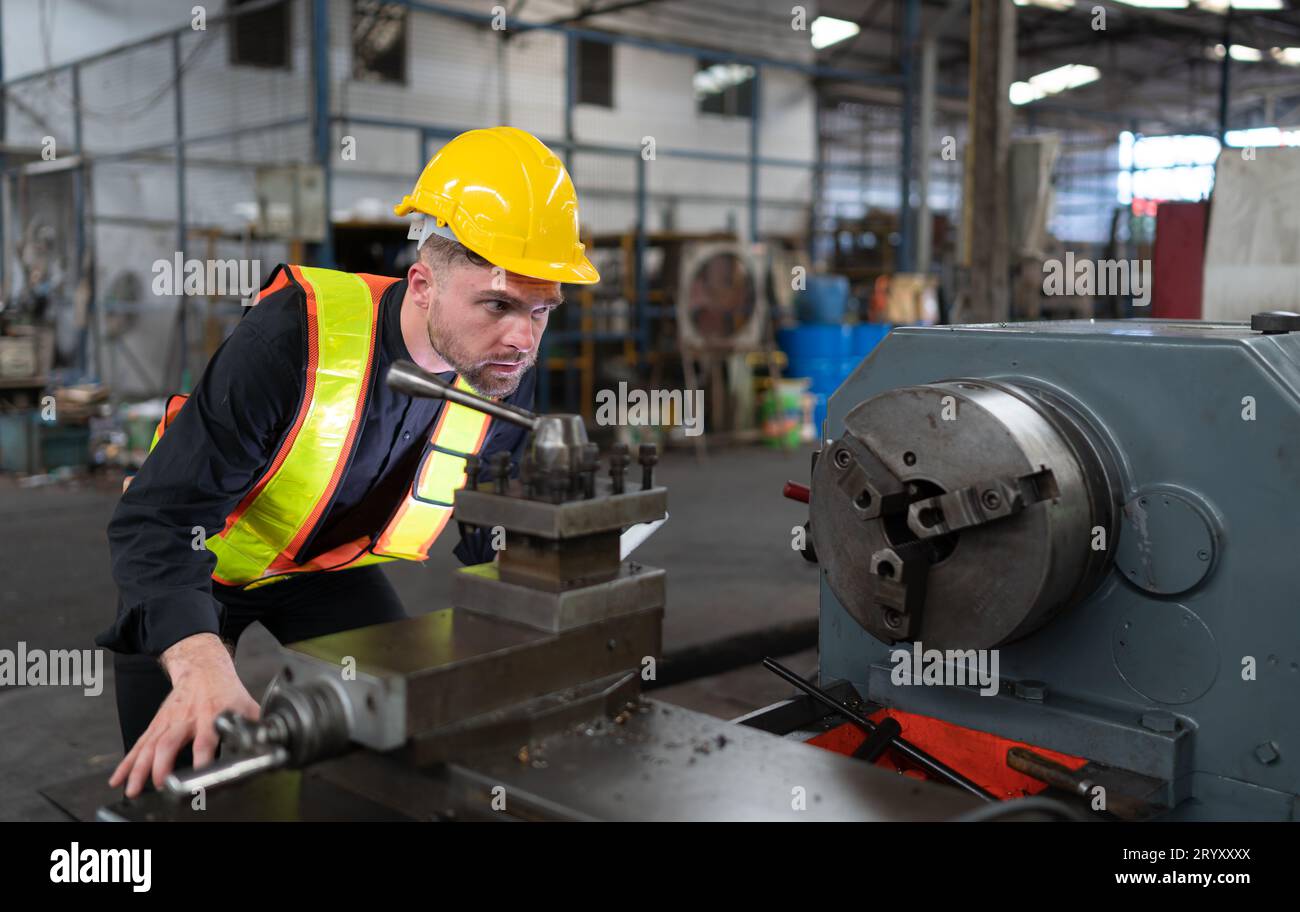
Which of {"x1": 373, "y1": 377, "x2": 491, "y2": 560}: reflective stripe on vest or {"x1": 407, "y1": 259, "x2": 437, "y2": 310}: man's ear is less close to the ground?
{"x1": 407, "y1": 259, "x2": 437, "y2": 310}: man's ear

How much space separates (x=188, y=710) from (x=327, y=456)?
498mm

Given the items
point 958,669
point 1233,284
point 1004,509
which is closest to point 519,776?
point 1004,509

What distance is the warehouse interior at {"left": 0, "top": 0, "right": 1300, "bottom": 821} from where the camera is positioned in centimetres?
103

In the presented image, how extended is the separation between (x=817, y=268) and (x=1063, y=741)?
10408mm

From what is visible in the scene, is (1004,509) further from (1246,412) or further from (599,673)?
(599,673)

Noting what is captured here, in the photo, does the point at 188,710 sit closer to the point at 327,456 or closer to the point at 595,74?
the point at 327,456

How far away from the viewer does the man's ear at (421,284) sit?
1469mm

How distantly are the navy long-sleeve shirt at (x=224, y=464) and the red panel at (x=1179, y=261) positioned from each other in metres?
1.98

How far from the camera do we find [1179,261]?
2.88 meters

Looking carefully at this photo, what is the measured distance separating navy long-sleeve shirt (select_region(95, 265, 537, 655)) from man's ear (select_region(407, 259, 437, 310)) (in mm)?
84

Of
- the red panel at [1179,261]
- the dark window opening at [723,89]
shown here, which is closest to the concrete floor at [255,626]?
the red panel at [1179,261]

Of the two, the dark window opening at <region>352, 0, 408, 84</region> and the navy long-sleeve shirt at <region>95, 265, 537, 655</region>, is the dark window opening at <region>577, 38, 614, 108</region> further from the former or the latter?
the navy long-sleeve shirt at <region>95, 265, 537, 655</region>

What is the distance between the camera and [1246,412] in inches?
43.3

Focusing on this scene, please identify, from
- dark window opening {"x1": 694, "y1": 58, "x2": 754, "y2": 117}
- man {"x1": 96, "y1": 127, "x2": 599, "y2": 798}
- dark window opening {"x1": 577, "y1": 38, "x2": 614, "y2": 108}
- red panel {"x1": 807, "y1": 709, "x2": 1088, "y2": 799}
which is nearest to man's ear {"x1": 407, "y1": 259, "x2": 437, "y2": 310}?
man {"x1": 96, "y1": 127, "x2": 599, "y2": 798}
